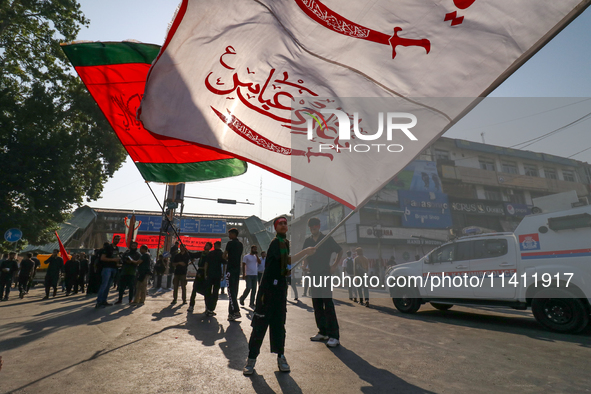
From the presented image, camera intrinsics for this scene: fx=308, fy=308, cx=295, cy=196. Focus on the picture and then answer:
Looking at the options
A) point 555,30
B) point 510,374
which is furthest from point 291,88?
point 510,374

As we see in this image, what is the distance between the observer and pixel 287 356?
4.03 meters

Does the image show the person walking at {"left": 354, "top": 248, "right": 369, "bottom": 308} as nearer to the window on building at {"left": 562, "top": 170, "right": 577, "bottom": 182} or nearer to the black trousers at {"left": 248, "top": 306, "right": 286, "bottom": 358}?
the black trousers at {"left": 248, "top": 306, "right": 286, "bottom": 358}

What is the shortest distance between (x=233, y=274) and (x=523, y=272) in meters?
6.19

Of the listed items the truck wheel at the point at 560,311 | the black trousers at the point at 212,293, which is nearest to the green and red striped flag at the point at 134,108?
the black trousers at the point at 212,293

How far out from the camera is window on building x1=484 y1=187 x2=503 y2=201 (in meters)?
37.1

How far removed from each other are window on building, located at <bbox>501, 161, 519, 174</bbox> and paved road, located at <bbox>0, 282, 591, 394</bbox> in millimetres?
38265

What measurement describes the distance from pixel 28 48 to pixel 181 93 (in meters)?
19.0

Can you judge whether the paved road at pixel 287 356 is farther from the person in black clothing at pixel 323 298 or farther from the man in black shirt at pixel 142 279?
the man in black shirt at pixel 142 279

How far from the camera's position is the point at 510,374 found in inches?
135

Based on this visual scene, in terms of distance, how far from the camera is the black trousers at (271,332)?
3.42 meters

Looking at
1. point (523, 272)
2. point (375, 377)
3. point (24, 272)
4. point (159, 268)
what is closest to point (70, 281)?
point (24, 272)

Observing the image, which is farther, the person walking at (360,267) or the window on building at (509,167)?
the window on building at (509,167)

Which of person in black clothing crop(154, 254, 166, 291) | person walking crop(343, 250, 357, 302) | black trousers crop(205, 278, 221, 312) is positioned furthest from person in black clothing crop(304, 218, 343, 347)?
person in black clothing crop(154, 254, 166, 291)

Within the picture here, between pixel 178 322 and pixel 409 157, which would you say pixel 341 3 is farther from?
pixel 178 322
